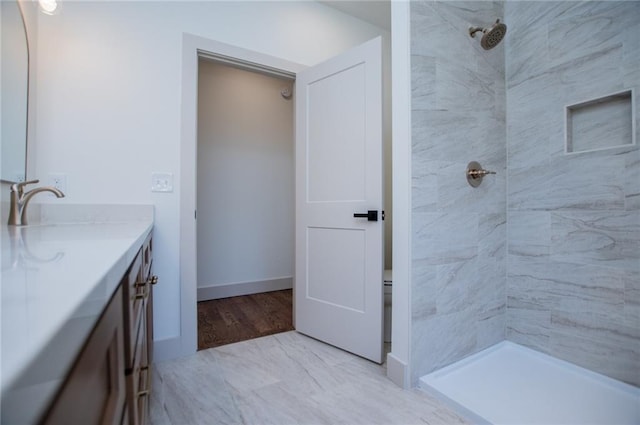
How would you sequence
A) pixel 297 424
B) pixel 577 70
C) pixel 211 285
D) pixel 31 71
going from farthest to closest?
pixel 211 285
pixel 577 70
pixel 31 71
pixel 297 424

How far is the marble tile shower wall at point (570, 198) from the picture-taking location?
150cm

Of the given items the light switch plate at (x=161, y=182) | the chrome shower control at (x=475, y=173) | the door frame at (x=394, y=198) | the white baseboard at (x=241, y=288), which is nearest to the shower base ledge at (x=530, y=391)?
the door frame at (x=394, y=198)

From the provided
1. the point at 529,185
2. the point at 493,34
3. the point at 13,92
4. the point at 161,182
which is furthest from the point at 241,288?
the point at 493,34

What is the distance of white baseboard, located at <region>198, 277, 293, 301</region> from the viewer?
2.97 m

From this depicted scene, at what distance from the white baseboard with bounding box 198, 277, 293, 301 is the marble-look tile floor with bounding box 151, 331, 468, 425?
117 centimetres

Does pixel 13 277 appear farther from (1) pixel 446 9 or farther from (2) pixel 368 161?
(1) pixel 446 9

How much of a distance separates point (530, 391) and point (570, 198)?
107 centimetres

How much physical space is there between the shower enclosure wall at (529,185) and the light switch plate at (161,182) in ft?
4.63

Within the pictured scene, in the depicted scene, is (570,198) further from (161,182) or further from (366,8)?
(161,182)

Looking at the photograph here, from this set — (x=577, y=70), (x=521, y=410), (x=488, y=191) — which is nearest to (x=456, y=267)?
(x=488, y=191)

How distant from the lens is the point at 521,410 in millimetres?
1318

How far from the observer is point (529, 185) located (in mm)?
1867

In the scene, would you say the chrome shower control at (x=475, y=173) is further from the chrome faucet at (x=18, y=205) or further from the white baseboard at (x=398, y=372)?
the chrome faucet at (x=18, y=205)

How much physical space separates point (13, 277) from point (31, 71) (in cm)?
175
